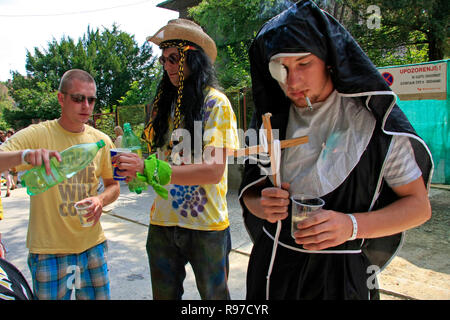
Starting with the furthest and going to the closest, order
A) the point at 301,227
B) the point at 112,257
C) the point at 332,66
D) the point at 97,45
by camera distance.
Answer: the point at 97,45
the point at 112,257
the point at 332,66
the point at 301,227

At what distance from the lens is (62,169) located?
6.52 feet

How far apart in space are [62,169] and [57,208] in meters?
0.51

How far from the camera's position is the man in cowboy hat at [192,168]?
6.51 feet

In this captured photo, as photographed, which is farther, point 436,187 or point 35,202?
point 436,187

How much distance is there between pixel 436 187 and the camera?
7.55m

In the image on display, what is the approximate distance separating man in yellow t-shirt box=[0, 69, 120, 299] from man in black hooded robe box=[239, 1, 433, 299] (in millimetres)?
1451

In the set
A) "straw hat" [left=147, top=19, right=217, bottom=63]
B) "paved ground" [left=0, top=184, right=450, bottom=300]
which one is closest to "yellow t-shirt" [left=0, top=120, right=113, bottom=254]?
"straw hat" [left=147, top=19, right=217, bottom=63]

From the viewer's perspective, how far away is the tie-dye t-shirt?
2000mm

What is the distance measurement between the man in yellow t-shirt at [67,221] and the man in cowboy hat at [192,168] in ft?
1.76

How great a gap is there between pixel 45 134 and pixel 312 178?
1924 millimetres

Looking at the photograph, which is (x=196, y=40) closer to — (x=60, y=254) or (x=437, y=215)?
(x=60, y=254)

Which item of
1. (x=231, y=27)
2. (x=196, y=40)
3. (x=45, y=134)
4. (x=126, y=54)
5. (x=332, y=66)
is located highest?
(x=126, y=54)

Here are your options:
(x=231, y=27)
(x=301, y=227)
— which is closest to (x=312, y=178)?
(x=301, y=227)
